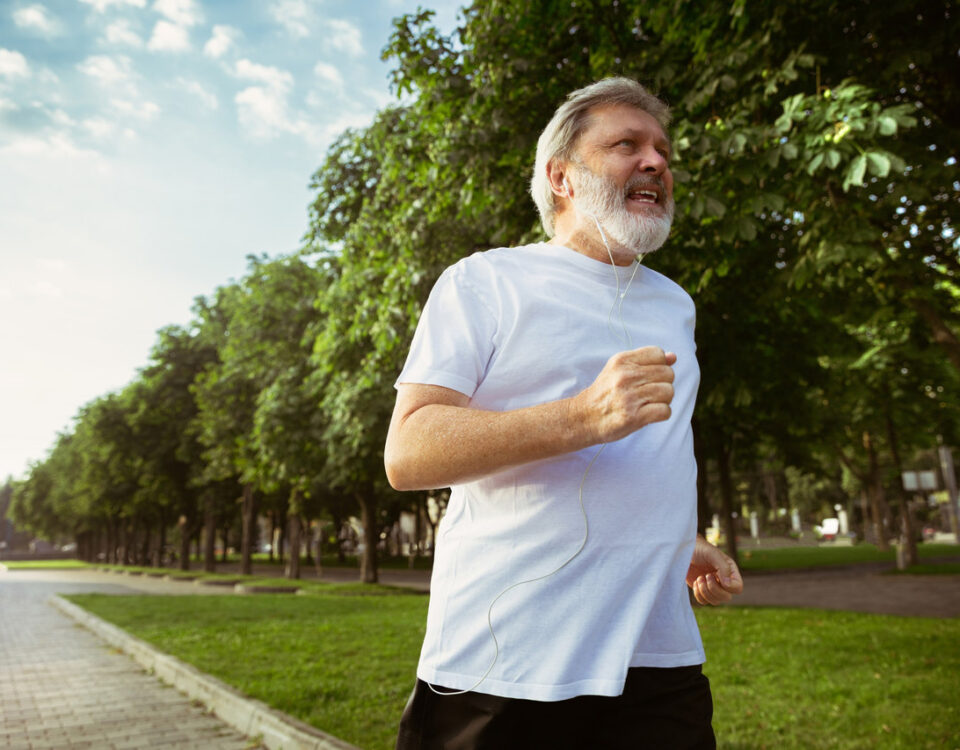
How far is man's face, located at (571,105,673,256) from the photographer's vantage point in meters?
1.75

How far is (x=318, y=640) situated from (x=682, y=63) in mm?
8352

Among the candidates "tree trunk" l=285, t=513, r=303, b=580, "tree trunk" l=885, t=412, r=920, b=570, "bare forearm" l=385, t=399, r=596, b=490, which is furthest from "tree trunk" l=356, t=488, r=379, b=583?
"bare forearm" l=385, t=399, r=596, b=490

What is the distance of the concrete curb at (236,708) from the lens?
5305mm

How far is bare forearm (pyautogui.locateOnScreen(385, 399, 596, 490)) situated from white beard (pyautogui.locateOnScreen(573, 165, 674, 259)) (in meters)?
0.54

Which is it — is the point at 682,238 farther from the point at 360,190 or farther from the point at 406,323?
the point at 360,190

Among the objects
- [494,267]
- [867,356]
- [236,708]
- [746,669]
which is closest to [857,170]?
Answer: [494,267]

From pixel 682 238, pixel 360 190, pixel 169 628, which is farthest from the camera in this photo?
pixel 360 190

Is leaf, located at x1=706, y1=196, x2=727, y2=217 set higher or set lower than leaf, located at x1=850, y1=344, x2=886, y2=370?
lower

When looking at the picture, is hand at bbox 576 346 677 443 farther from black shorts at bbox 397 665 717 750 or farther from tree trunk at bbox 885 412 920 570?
tree trunk at bbox 885 412 920 570

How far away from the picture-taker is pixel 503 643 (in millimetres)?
1447

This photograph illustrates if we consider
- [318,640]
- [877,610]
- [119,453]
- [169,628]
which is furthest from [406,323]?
[119,453]

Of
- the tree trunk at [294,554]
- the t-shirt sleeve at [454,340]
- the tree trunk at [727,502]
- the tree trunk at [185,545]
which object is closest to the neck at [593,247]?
the t-shirt sleeve at [454,340]

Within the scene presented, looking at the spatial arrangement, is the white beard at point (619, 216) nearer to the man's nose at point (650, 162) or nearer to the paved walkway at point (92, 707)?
the man's nose at point (650, 162)

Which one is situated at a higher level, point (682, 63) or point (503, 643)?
point (682, 63)
